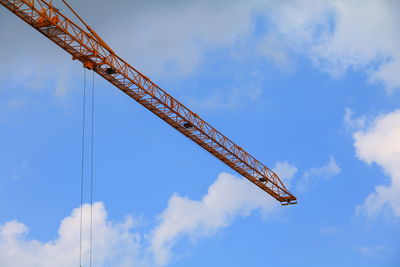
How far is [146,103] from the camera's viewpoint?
96.3 m

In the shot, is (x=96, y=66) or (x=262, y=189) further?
(x=262, y=189)

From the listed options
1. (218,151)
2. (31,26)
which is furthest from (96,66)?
(218,151)

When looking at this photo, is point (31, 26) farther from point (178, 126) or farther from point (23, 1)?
point (178, 126)

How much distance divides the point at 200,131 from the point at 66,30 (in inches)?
1042

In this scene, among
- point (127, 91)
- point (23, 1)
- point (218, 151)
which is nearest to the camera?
point (23, 1)

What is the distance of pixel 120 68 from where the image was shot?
90875mm

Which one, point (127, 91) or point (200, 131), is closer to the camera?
point (127, 91)

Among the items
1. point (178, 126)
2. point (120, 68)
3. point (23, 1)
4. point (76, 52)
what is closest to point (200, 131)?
point (178, 126)

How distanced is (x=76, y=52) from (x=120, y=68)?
6.71 meters

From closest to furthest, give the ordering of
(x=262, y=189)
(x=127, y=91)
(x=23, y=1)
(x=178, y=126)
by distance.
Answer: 1. (x=23, y=1)
2. (x=127, y=91)
3. (x=178, y=126)
4. (x=262, y=189)

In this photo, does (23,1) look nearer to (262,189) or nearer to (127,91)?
(127,91)

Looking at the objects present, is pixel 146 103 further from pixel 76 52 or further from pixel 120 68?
pixel 76 52

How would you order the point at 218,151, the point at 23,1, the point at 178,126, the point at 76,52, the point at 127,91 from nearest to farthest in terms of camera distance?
the point at 23,1 < the point at 76,52 < the point at 127,91 < the point at 178,126 < the point at 218,151

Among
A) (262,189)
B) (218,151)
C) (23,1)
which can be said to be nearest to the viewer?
(23,1)
